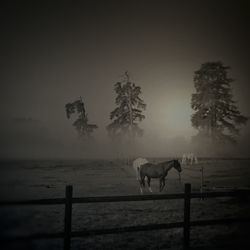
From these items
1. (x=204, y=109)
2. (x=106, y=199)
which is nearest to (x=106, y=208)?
(x=106, y=199)

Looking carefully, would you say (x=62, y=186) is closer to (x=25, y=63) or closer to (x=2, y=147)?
(x=2, y=147)

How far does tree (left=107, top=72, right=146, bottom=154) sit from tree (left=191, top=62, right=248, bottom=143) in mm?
1062

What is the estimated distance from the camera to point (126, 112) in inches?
241

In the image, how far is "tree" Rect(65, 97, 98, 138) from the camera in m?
5.80

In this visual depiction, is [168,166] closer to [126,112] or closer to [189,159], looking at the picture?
[189,159]

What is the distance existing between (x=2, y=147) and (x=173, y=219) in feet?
9.20

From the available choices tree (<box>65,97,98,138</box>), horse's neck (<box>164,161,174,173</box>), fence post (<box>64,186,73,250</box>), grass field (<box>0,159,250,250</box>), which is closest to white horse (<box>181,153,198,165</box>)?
grass field (<box>0,159,250,250</box>)

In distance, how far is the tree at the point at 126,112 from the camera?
6062 millimetres

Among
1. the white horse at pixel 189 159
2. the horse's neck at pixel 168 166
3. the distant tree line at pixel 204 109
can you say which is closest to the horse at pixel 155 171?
the horse's neck at pixel 168 166

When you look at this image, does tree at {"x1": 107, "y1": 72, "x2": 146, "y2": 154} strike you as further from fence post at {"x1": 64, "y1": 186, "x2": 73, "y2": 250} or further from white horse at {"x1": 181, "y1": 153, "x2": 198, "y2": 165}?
fence post at {"x1": 64, "y1": 186, "x2": 73, "y2": 250}

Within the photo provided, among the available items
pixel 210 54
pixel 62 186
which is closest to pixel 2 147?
pixel 62 186

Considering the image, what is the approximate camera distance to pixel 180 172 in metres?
6.16

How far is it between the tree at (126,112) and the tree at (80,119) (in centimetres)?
33

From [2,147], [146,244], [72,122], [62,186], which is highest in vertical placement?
[72,122]
